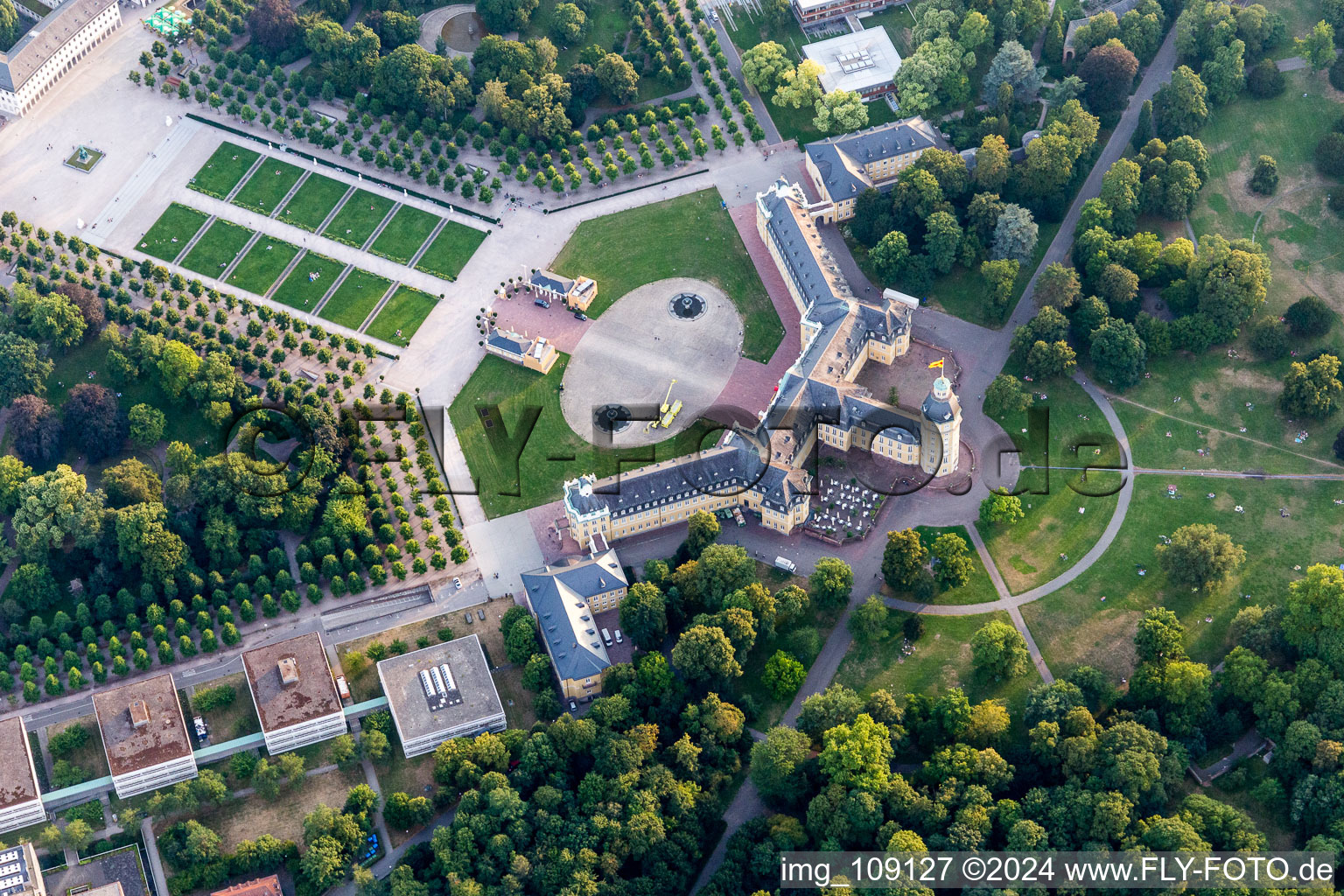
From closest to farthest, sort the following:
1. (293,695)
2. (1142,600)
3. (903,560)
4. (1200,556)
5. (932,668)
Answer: (293,695) < (1200,556) < (932,668) < (903,560) < (1142,600)

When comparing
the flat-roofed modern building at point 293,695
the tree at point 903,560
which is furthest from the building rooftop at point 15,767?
the tree at point 903,560

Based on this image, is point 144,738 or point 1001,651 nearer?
point 144,738

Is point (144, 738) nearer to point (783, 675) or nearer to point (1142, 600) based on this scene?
point (783, 675)

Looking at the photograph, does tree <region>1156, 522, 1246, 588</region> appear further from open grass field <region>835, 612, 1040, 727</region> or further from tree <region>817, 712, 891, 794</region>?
tree <region>817, 712, 891, 794</region>

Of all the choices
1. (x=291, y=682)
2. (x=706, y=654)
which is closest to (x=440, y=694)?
(x=291, y=682)

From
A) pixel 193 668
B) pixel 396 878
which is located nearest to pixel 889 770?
pixel 396 878

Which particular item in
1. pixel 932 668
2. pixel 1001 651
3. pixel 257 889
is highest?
pixel 1001 651

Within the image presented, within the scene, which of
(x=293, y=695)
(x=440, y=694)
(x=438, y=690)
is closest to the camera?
(x=293, y=695)
